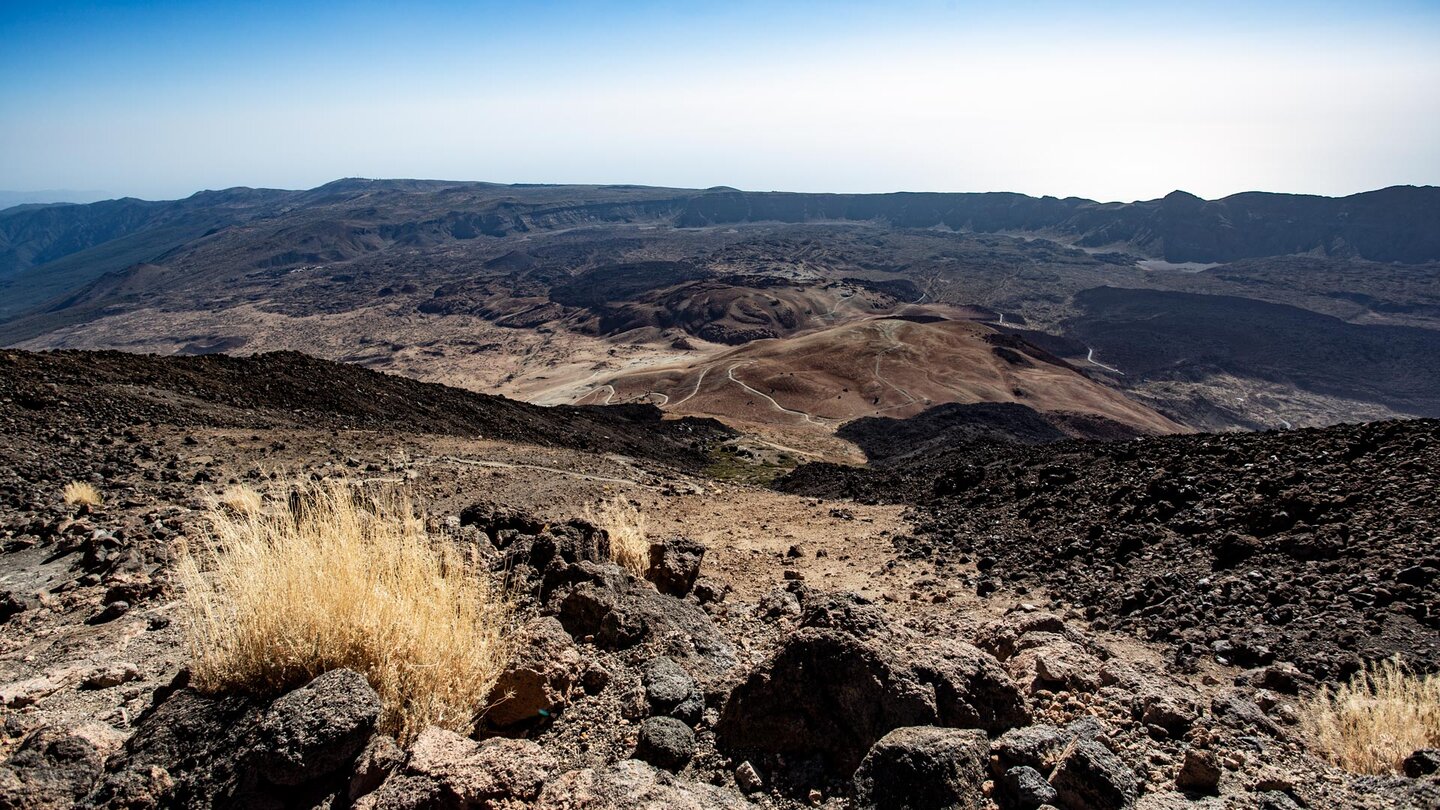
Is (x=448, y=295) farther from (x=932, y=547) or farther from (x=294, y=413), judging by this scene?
(x=932, y=547)

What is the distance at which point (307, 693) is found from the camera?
2.62m

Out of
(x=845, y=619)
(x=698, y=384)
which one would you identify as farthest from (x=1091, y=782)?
(x=698, y=384)

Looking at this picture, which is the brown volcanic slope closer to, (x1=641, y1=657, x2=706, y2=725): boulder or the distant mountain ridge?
(x1=641, y1=657, x2=706, y2=725): boulder

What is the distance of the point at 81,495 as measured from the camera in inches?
296

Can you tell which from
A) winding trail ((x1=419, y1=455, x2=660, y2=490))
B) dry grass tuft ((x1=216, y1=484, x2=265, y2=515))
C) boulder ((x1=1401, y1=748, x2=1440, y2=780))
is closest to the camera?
boulder ((x1=1401, y1=748, x2=1440, y2=780))

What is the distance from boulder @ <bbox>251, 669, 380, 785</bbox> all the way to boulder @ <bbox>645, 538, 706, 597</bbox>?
311 cm

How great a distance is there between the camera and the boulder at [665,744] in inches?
118

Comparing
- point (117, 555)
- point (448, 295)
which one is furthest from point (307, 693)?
point (448, 295)

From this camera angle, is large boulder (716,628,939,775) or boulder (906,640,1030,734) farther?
boulder (906,640,1030,734)

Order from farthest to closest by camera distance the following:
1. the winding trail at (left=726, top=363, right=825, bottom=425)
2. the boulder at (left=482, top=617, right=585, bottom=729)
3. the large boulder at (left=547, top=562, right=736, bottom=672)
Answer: the winding trail at (left=726, top=363, right=825, bottom=425), the large boulder at (left=547, top=562, right=736, bottom=672), the boulder at (left=482, top=617, right=585, bottom=729)

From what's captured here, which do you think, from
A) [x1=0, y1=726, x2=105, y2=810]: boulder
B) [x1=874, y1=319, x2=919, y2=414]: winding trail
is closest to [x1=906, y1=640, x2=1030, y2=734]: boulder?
[x1=0, y1=726, x2=105, y2=810]: boulder

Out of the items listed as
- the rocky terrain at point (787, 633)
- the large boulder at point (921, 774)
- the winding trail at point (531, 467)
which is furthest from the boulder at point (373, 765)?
the winding trail at point (531, 467)

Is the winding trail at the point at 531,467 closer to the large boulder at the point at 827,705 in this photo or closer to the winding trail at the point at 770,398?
the large boulder at the point at 827,705

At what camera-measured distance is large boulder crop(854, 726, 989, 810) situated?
256cm
